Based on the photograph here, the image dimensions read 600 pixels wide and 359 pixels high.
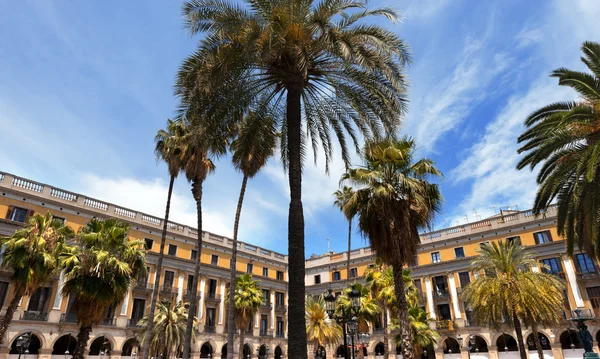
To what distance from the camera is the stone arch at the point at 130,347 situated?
34.8m

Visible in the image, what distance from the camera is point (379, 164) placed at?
1859cm

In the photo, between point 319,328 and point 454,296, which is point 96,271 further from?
point 454,296

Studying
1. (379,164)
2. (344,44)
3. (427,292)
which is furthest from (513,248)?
(344,44)

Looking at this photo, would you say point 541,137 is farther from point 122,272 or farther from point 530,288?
point 122,272

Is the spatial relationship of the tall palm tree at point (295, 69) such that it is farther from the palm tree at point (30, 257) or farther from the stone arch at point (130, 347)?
the stone arch at point (130, 347)

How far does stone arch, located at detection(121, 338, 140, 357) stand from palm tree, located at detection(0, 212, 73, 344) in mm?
16139

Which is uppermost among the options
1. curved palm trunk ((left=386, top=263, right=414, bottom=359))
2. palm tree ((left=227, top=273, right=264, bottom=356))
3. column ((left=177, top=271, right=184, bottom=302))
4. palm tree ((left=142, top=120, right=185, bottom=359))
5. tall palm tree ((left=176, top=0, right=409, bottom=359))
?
palm tree ((left=142, top=120, right=185, bottom=359))

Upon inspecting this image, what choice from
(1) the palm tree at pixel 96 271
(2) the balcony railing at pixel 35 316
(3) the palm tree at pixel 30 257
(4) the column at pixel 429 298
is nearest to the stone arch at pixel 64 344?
(2) the balcony railing at pixel 35 316

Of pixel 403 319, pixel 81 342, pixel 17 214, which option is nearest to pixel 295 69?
pixel 403 319

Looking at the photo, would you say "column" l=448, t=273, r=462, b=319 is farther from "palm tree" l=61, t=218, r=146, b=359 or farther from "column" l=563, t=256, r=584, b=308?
"palm tree" l=61, t=218, r=146, b=359

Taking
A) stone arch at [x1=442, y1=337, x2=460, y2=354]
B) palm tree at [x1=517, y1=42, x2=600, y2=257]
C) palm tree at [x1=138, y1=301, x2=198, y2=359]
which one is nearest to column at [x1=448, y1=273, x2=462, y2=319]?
stone arch at [x1=442, y1=337, x2=460, y2=354]

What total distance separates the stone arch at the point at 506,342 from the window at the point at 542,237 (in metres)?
10.4

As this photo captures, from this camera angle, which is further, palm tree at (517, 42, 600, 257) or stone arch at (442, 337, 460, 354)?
stone arch at (442, 337, 460, 354)

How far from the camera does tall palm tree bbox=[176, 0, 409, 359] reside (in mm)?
11297
